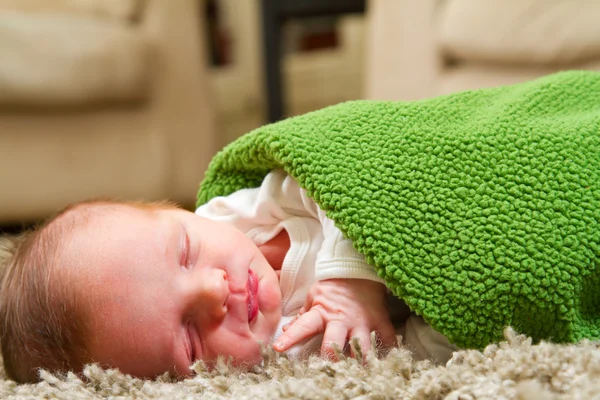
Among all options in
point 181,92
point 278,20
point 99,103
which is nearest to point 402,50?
point 278,20

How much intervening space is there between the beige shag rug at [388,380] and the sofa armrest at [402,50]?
0.91m

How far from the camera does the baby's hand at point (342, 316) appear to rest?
612 millimetres

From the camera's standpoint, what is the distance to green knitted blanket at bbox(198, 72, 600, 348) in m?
0.58

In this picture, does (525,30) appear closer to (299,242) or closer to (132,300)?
(299,242)

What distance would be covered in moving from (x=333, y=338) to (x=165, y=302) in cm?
17

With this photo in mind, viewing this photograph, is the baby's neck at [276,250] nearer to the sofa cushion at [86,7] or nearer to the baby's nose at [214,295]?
the baby's nose at [214,295]

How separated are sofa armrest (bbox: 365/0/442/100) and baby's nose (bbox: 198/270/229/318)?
0.87 metres

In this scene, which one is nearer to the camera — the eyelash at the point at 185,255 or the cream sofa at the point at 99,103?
the eyelash at the point at 185,255

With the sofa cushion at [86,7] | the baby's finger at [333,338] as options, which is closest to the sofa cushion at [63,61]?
the sofa cushion at [86,7]

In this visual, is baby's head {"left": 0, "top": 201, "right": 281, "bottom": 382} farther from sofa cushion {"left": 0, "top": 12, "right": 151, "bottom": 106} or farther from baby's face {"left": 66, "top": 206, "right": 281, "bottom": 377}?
sofa cushion {"left": 0, "top": 12, "right": 151, "bottom": 106}

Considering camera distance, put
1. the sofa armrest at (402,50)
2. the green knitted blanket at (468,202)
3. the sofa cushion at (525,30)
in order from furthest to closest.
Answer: the sofa armrest at (402,50) < the sofa cushion at (525,30) < the green knitted blanket at (468,202)

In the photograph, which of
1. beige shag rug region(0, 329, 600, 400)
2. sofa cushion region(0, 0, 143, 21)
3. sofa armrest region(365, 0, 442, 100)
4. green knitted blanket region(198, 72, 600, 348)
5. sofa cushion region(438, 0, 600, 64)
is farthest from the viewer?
sofa cushion region(0, 0, 143, 21)

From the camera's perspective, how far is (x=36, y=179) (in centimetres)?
158

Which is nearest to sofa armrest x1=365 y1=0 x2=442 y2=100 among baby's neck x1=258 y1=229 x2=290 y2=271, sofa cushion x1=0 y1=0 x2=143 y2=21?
sofa cushion x1=0 y1=0 x2=143 y2=21
